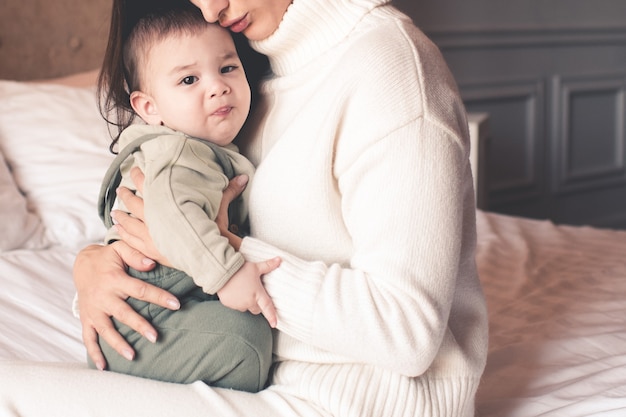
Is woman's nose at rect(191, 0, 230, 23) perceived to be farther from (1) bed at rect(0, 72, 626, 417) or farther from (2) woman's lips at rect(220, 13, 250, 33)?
(1) bed at rect(0, 72, 626, 417)

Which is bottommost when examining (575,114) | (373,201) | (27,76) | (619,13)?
(575,114)

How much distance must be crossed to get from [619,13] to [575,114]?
1.89ft

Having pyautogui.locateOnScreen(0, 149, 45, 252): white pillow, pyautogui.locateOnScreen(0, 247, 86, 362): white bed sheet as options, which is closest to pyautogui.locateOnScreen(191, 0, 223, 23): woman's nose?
Answer: pyautogui.locateOnScreen(0, 247, 86, 362): white bed sheet

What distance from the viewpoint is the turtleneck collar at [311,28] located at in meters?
0.98

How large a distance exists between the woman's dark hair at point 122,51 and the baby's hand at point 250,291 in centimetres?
32

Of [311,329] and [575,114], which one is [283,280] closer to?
[311,329]

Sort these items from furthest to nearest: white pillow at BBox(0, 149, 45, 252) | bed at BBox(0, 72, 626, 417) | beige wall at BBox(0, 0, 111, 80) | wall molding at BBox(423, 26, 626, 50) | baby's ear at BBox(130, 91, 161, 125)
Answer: wall molding at BBox(423, 26, 626, 50), beige wall at BBox(0, 0, 111, 80), white pillow at BBox(0, 149, 45, 252), bed at BBox(0, 72, 626, 417), baby's ear at BBox(130, 91, 161, 125)

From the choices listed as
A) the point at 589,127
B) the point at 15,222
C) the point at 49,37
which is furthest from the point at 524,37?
the point at 15,222

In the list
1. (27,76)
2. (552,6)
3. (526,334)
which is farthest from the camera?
(552,6)

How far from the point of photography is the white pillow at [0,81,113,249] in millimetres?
1867

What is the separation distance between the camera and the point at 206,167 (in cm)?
96

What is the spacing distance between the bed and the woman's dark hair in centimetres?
48

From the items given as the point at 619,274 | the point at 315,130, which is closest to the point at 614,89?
the point at 619,274

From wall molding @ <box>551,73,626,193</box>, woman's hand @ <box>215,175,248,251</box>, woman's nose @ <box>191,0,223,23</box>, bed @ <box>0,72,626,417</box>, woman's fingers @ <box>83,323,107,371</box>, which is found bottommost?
wall molding @ <box>551,73,626,193</box>
